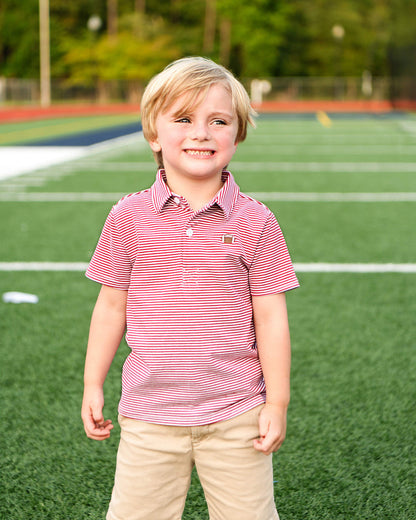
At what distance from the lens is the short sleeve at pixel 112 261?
1.98 meters

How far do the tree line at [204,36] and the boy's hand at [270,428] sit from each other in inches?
2259

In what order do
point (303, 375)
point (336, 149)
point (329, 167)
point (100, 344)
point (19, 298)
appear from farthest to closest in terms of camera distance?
point (336, 149)
point (329, 167)
point (19, 298)
point (303, 375)
point (100, 344)

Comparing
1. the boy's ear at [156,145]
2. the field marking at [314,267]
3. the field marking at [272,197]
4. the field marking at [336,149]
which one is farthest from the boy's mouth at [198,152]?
the field marking at [336,149]

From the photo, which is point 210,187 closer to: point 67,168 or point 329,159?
point 67,168

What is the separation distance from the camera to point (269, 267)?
1.97m

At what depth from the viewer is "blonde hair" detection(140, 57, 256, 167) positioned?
1921mm

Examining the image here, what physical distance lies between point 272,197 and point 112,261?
8127mm

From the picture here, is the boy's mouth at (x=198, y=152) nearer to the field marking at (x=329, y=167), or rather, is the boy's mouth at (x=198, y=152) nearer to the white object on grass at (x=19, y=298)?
the white object on grass at (x=19, y=298)

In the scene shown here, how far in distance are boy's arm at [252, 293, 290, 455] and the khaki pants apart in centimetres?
3

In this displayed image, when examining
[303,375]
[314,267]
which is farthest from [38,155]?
[303,375]

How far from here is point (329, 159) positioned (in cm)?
1573

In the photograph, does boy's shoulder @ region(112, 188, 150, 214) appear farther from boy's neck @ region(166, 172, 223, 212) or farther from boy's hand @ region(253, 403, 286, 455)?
boy's hand @ region(253, 403, 286, 455)

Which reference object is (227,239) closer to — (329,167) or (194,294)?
(194,294)

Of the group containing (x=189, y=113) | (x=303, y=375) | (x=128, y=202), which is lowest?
(x=303, y=375)
